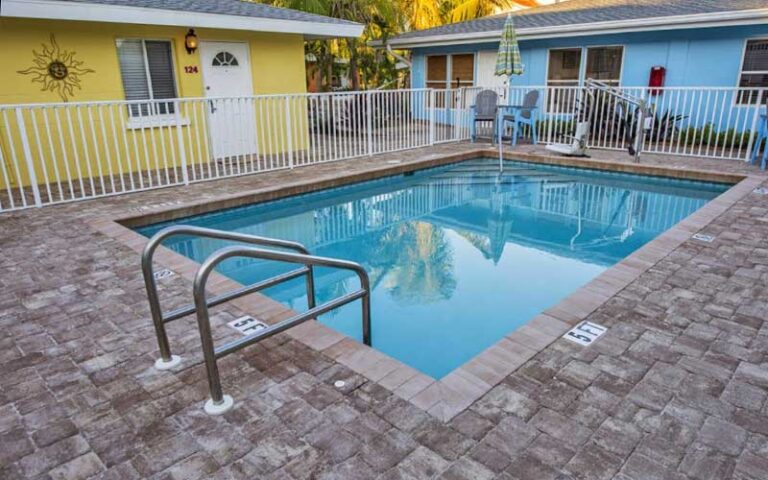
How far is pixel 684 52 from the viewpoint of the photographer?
10.1 meters

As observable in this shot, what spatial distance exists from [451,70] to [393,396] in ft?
43.2

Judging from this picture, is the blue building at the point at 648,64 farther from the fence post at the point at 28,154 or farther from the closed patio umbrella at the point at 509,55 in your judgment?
the fence post at the point at 28,154

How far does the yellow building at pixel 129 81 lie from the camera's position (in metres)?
6.25

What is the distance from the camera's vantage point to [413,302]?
165 inches

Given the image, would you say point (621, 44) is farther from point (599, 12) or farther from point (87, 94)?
point (87, 94)

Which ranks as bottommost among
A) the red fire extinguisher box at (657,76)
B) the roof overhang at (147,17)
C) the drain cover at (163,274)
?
the drain cover at (163,274)

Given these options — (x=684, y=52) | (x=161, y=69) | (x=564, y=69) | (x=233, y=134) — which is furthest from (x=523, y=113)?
(x=161, y=69)

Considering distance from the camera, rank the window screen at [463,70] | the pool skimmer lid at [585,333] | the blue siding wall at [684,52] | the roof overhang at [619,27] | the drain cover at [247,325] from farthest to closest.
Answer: the window screen at [463,70] → the blue siding wall at [684,52] → the roof overhang at [619,27] → the drain cover at [247,325] → the pool skimmer lid at [585,333]

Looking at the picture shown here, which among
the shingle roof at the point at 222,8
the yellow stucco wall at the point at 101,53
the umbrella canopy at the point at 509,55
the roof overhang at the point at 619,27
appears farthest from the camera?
the umbrella canopy at the point at 509,55

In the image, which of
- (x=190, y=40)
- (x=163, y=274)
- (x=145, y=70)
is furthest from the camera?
(x=190, y=40)

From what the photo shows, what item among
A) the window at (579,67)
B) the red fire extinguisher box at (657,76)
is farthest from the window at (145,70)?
the red fire extinguisher box at (657,76)

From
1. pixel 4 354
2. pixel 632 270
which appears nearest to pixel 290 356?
pixel 4 354

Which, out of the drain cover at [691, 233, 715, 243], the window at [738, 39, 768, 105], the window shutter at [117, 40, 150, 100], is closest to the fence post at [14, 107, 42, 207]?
the window shutter at [117, 40, 150, 100]

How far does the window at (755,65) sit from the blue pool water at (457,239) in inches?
163
